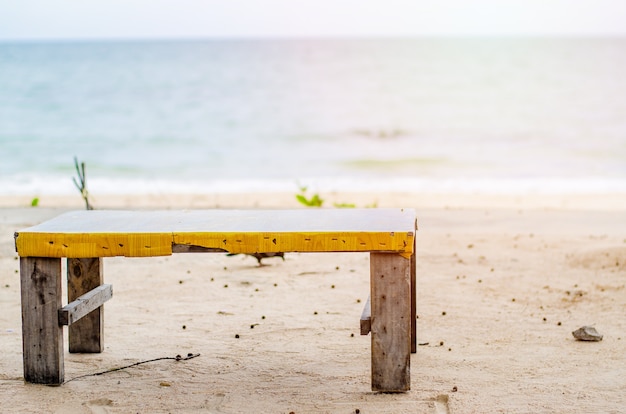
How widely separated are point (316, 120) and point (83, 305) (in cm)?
2433

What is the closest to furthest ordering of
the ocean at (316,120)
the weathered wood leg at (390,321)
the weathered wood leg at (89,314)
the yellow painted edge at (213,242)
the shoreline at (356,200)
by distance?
the yellow painted edge at (213,242) < the weathered wood leg at (390,321) < the weathered wood leg at (89,314) < the shoreline at (356,200) < the ocean at (316,120)

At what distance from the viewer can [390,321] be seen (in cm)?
354

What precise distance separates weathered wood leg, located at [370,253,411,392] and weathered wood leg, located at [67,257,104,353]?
1456 millimetres

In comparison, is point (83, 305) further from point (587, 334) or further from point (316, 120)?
point (316, 120)

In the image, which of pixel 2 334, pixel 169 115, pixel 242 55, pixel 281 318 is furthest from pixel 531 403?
pixel 242 55

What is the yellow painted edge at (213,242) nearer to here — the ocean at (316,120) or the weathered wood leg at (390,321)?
the weathered wood leg at (390,321)

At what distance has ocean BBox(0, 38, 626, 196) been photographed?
17.7 meters

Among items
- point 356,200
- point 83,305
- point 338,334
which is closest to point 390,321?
point 338,334

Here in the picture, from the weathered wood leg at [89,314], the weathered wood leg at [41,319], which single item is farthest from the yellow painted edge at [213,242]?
the weathered wood leg at [89,314]

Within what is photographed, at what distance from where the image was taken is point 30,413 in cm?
342

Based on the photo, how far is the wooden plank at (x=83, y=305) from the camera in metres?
3.62

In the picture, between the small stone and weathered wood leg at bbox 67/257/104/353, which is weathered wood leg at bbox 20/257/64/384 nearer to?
weathered wood leg at bbox 67/257/104/353

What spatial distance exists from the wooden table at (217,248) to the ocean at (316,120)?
455 inches

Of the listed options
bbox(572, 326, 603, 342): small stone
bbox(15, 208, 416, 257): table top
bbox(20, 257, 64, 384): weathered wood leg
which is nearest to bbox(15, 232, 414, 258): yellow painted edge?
bbox(15, 208, 416, 257): table top
